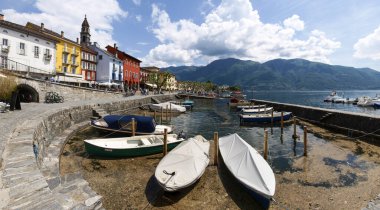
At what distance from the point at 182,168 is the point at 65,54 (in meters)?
51.2

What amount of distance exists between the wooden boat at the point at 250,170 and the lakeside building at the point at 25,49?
33.9 metres

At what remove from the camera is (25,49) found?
37562 mm

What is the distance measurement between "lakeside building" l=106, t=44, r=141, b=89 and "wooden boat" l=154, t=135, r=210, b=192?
69246 mm

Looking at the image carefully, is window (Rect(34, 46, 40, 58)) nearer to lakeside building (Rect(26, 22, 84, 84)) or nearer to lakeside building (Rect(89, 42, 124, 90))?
lakeside building (Rect(26, 22, 84, 84))

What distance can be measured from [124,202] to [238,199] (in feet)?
16.2

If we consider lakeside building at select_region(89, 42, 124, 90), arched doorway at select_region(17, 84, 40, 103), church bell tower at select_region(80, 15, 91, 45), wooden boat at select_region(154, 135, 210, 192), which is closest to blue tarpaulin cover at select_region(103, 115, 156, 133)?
wooden boat at select_region(154, 135, 210, 192)

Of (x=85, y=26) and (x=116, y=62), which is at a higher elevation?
(x=85, y=26)

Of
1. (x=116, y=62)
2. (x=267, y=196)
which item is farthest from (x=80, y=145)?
(x=116, y=62)

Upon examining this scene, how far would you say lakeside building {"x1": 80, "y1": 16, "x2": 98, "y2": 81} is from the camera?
5879cm

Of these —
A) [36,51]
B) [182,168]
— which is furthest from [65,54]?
[182,168]

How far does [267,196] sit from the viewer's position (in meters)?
8.77

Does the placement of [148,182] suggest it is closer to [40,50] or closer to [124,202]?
[124,202]

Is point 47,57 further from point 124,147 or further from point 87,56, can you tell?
point 124,147

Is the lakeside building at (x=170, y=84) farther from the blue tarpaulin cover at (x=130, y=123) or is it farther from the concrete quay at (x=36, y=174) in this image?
the concrete quay at (x=36, y=174)
